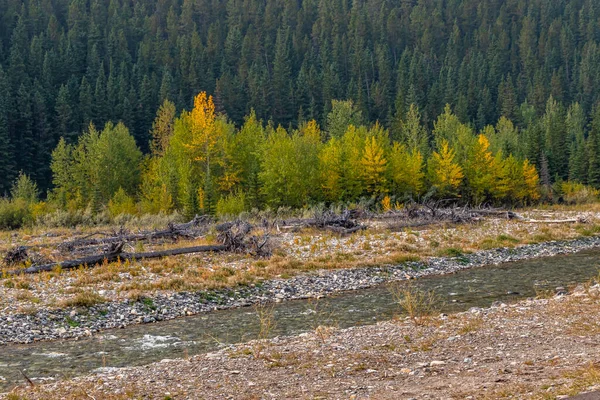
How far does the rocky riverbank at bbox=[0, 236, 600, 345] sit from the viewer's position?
1689 cm

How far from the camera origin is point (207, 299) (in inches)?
811

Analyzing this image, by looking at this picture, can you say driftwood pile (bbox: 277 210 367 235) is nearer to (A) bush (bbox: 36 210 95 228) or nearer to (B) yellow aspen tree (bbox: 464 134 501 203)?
(A) bush (bbox: 36 210 95 228)

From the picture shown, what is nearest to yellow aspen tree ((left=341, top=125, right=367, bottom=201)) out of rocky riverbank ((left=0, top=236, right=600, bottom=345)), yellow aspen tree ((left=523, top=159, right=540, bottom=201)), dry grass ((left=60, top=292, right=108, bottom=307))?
yellow aspen tree ((left=523, top=159, right=540, bottom=201))

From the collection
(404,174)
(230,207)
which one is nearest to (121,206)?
(230,207)

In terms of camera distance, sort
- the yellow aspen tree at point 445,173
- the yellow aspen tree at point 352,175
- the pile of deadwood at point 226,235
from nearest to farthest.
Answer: the pile of deadwood at point 226,235, the yellow aspen tree at point 352,175, the yellow aspen tree at point 445,173

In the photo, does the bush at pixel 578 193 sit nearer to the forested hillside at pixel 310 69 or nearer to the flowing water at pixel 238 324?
the forested hillside at pixel 310 69

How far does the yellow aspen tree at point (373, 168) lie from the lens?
5184 cm

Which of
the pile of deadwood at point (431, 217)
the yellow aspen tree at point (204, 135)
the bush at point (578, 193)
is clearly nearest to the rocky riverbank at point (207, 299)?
the pile of deadwood at point (431, 217)

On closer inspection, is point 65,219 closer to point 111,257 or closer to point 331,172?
point 331,172

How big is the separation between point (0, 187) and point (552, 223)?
205 feet

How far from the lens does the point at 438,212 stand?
124 ft

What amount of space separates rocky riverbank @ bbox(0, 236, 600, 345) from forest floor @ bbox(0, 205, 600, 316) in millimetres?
493

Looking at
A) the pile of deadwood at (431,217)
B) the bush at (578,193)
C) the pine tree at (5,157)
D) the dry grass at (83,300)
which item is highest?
the pine tree at (5,157)

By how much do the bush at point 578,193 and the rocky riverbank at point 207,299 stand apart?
36478 millimetres
